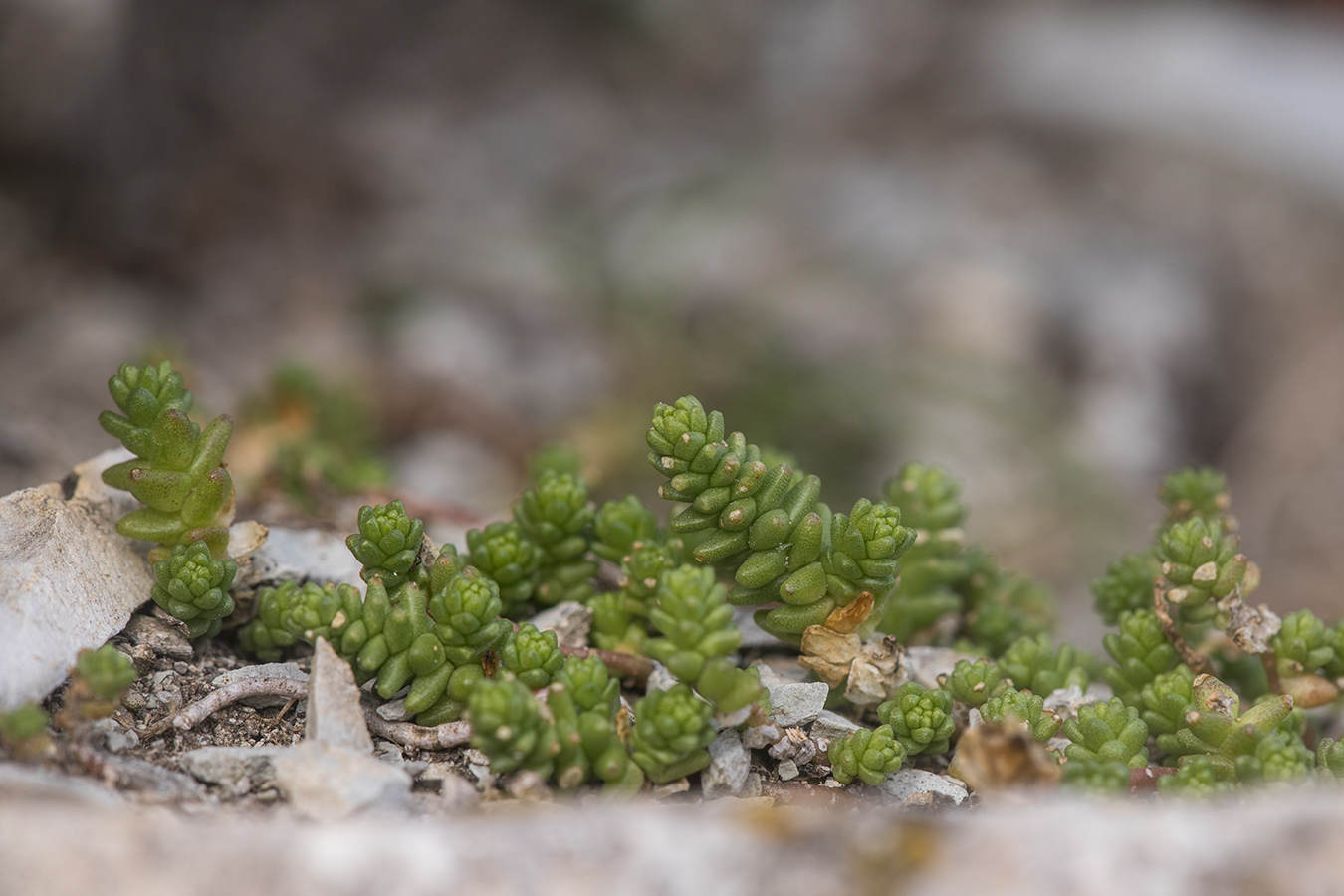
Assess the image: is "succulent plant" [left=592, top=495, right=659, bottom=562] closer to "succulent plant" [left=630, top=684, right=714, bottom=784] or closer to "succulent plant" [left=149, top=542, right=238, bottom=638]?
"succulent plant" [left=630, top=684, right=714, bottom=784]

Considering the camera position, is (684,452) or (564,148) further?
(564,148)

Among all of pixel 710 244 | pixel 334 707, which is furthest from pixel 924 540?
pixel 710 244

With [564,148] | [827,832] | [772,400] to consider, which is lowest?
[827,832]

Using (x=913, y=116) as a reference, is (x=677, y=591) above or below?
below

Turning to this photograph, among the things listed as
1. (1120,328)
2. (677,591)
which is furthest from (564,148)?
(677,591)

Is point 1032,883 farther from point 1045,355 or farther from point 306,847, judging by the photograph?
point 1045,355

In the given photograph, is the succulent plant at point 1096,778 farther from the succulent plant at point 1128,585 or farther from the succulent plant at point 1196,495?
the succulent plant at point 1196,495

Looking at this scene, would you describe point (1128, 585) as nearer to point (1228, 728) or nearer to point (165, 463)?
point (1228, 728)
